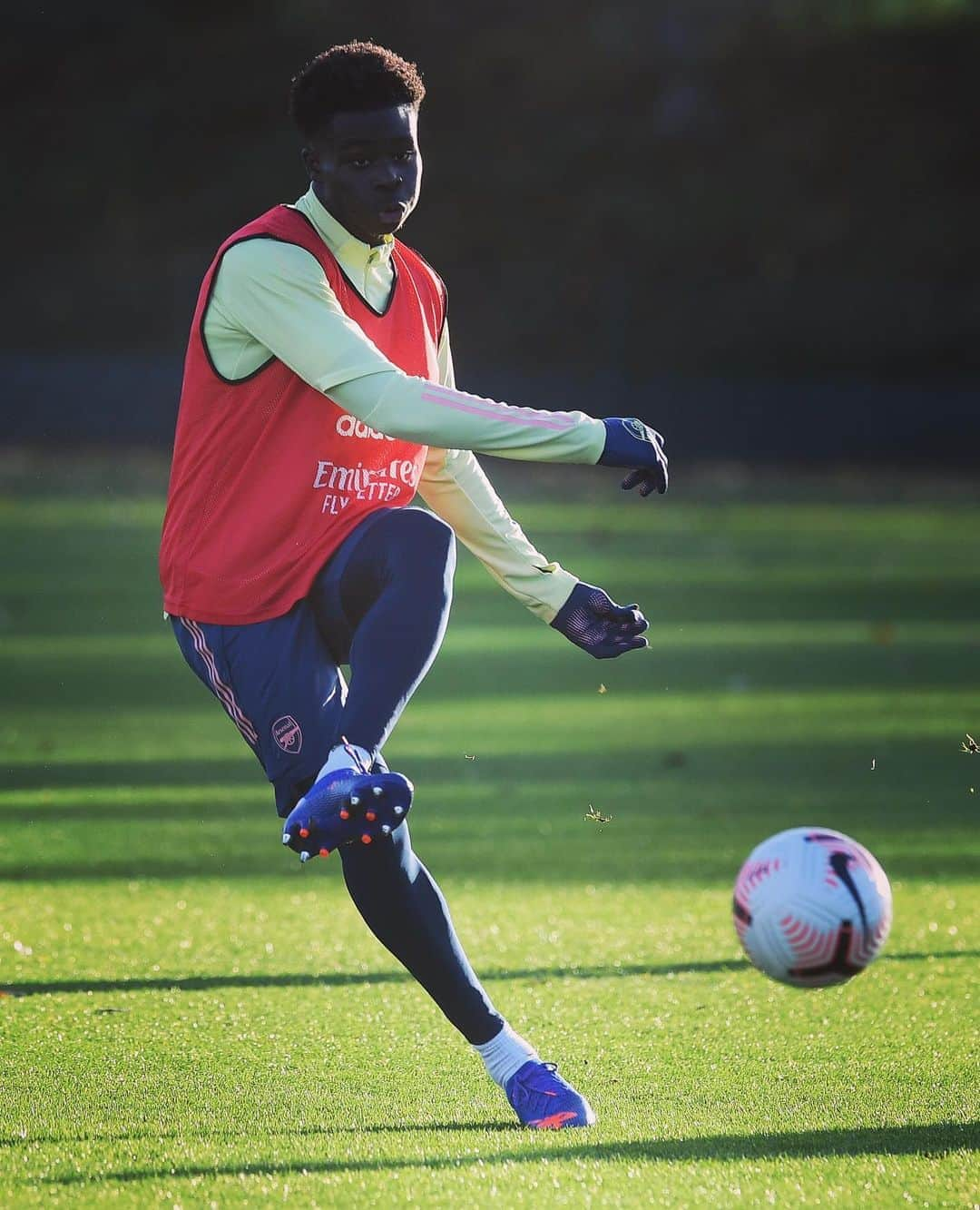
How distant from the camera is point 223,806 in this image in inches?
301

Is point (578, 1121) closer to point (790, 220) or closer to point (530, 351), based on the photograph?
point (530, 351)

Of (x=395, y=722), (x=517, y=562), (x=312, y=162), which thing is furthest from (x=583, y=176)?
(x=395, y=722)

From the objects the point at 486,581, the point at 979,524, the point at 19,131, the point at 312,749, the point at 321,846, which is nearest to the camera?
the point at 321,846

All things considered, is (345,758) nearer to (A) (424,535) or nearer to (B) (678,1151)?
(A) (424,535)

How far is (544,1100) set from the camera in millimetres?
3848

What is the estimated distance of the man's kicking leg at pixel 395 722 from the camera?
12.1ft

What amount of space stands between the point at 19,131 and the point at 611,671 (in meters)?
24.8

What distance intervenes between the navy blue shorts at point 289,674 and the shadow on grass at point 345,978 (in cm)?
141

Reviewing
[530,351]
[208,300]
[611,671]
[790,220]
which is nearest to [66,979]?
[208,300]

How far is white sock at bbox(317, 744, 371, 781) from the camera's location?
3543 millimetres

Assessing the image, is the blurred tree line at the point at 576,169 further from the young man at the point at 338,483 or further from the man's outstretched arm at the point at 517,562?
the young man at the point at 338,483

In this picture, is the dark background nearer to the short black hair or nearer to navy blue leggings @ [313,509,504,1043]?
the short black hair

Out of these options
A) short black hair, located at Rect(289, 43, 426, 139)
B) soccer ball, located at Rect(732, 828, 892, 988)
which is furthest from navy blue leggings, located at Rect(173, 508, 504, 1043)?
short black hair, located at Rect(289, 43, 426, 139)

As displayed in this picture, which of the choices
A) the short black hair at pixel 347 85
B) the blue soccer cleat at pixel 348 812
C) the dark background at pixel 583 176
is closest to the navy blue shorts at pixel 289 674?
the blue soccer cleat at pixel 348 812
